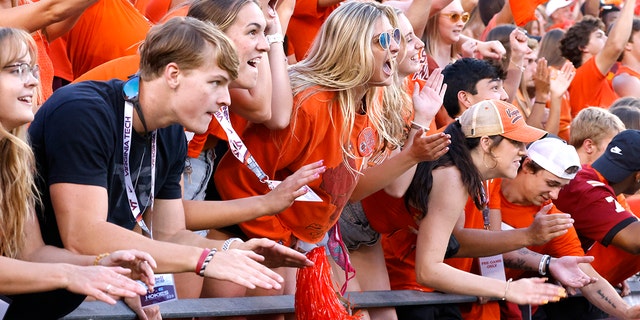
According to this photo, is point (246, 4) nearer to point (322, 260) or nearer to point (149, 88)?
point (149, 88)

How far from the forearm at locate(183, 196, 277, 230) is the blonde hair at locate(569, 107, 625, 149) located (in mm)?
3437

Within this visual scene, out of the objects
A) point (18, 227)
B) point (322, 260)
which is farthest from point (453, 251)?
point (18, 227)

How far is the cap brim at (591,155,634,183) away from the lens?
6391 millimetres

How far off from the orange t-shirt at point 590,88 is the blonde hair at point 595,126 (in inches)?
64.3

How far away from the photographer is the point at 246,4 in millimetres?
4266

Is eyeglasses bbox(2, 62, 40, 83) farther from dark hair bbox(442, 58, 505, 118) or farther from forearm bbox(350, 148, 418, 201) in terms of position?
dark hair bbox(442, 58, 505, 118)

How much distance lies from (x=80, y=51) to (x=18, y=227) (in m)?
1.72

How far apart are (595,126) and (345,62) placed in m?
2.83

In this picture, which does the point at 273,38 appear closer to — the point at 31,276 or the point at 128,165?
the point at 128,165

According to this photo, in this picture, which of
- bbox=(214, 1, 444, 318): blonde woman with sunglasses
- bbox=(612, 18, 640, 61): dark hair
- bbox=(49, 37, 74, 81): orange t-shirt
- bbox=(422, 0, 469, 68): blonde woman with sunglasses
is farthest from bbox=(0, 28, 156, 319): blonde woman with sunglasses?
bbox=(612, 18, 640, 61): dark hair

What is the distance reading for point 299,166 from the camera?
465cm

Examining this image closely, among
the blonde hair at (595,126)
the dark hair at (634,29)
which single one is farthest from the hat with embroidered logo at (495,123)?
the dark hair at (634,29)

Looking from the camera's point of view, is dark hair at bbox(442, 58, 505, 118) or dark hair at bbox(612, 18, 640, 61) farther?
dark hair at bbox(612, 18, 640, 61)

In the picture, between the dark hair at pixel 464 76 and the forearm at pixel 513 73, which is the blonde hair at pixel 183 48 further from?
the forearm at pixel 513 73
